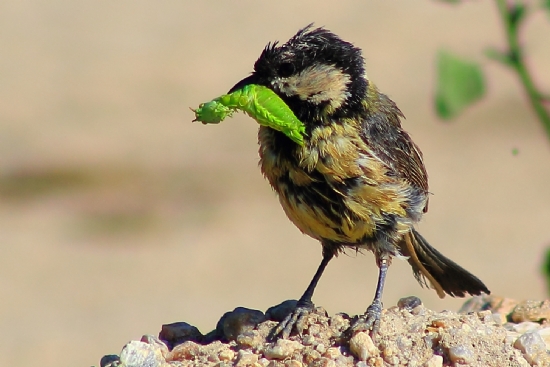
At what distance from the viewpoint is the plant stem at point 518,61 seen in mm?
5438

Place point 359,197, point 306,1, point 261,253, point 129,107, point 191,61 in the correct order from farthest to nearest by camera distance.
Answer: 1. point 306,1
2. point 191,61
3. point 129,107
4. point 261,253
5. point 359,197

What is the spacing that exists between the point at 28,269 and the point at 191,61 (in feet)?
14.4

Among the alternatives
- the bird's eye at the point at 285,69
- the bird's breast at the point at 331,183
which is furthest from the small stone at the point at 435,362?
the bird's eye at the point at 285,69

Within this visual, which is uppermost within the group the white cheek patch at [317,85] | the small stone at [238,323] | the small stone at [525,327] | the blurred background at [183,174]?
the blurred background at [183,174]

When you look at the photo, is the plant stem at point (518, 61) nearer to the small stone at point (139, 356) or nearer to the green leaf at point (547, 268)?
the green leaf at point (547, 268)

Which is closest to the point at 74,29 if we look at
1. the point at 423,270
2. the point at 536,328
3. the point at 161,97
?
the point at 161,97

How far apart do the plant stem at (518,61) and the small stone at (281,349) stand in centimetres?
192

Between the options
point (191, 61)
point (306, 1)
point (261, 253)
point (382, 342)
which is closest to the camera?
point (382, 342)

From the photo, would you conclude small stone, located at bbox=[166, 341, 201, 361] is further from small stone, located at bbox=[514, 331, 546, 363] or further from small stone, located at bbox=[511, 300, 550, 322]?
small stone, located at bbox=[511, 300, 550, 322]

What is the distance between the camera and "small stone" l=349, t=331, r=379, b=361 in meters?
4.49

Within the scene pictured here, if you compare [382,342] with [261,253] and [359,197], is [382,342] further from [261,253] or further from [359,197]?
[261,253]

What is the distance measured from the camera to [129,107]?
43.4ft

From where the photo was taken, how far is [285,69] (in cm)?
519

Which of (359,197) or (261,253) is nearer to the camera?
(359,197)
